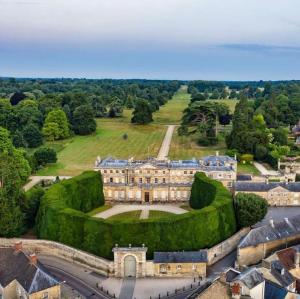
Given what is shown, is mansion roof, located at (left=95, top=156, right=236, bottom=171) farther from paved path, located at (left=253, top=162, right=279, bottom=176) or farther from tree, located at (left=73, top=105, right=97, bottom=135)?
tree, located at (left=73, top=105, right=97, bottom=135)

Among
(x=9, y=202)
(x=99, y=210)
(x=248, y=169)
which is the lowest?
(x=99, y=210)

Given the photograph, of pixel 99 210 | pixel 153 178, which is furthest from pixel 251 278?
pixel 153 178

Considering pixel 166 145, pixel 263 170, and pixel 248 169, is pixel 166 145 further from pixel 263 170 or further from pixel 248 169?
pixel 263 170

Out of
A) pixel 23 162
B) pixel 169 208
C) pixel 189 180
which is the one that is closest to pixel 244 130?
pixel 189 180

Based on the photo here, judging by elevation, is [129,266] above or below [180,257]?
below

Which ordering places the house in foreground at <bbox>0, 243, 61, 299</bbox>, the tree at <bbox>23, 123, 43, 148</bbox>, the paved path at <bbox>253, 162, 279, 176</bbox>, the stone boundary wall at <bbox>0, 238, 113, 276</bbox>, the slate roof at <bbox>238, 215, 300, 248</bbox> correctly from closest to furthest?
the house in foreground at <bbox>0, 243, 61, 299</bbox>, the stone boundary wall at <bbox>0, 238, 113, 276</bbox>, the slate roof at <bbox>238, 215, 300, 248</bbox>, the paved path at <bbox>253, 162, 279, 176</bbox>, the tree at <bbox>23, 123, 43, 148</bbox>

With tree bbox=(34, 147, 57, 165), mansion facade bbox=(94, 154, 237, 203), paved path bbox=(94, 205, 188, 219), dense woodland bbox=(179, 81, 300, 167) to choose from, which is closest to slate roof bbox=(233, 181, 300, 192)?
mansion facade bbox=(94, 154, 237, 203)
